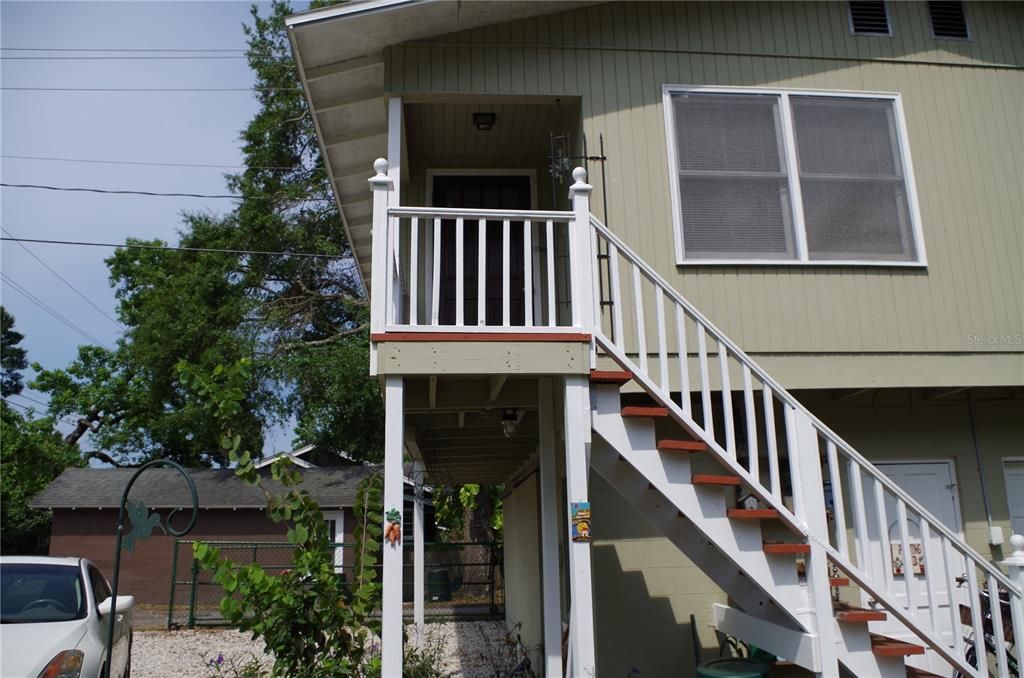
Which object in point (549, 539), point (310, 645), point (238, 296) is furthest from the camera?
point (238, 296)

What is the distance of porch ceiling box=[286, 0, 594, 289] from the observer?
5.84m

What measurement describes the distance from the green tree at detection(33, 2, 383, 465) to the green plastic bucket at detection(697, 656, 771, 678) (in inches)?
597

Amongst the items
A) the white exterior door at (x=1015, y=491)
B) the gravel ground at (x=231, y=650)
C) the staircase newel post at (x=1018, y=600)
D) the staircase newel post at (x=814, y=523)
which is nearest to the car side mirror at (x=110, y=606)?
the gravel ground at (x=231, y=650)

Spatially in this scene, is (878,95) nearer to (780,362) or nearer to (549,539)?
(780,362)

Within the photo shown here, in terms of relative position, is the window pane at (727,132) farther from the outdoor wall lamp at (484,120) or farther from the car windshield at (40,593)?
the car windshield at (40,593)

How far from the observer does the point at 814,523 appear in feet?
15.3

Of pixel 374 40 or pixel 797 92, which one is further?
pixel 797 92

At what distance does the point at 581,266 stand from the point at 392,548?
1.99 metres

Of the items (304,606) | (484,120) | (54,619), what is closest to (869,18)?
(484,120)

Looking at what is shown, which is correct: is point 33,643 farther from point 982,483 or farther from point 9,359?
point 9,359

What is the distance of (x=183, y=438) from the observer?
28.0 meters

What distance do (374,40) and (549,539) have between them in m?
4.02

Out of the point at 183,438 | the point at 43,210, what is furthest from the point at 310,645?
the point at 183,438
